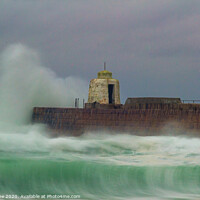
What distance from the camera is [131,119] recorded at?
25.8m

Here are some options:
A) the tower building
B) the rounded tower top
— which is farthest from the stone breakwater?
the rounded tower top

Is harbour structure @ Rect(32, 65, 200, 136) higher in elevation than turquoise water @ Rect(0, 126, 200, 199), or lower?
higher

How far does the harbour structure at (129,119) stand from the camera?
25641mm

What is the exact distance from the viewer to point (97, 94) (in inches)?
1209

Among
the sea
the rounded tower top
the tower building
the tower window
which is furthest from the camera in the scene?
the tower window

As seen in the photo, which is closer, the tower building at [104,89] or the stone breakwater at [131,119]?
the stone breakwater at [131,119]

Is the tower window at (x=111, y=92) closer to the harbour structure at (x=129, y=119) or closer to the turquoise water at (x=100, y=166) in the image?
the harbour structure at (x=129, y=119)

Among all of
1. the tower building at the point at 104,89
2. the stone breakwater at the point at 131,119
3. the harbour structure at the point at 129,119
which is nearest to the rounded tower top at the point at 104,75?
the tower building at the point at 104,89

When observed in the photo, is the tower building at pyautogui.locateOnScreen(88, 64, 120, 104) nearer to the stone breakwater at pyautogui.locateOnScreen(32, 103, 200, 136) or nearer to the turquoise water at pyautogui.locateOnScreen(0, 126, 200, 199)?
the stone breakwater at pyautogui.locateOnScreen(32, 103, 200, 136)

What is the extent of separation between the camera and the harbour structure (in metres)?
25.6

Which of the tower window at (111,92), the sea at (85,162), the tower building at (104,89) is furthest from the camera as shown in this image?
the tower window at (111,92)

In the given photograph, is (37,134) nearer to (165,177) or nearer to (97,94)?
(97,94)

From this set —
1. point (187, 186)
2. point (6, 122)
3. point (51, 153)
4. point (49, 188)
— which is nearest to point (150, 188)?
point (187, 186)

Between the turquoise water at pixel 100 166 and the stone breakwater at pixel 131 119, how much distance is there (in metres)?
0.36
